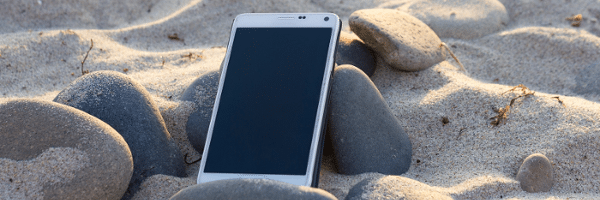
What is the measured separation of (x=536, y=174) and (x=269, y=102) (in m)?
1.22

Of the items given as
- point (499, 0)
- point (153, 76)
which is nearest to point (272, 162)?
point (153, 76)

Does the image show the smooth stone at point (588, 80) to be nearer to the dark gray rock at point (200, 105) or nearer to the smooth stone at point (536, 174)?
the smooth stone at point (536, 174)

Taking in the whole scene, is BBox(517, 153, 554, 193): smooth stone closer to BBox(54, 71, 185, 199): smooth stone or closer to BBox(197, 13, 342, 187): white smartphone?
BBox(197, 13, 342, 187): white smartphone

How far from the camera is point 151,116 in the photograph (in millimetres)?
1999

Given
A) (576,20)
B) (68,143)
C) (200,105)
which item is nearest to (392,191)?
(200,105)

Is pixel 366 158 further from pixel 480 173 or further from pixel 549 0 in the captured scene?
pixel 549 0

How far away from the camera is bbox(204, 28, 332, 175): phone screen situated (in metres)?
1.75

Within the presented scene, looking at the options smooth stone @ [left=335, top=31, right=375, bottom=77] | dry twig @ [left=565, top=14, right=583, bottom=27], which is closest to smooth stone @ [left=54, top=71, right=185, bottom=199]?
smooth stone @ [left=335, top=31, right=375, bottom=77]

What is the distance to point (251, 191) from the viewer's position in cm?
141

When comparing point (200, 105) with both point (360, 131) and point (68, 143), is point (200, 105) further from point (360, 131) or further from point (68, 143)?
point (360, 131)

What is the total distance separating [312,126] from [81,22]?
117 inches

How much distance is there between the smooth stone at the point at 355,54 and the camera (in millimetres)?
2586

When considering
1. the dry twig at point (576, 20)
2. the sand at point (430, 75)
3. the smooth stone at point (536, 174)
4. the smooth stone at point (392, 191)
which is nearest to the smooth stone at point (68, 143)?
the sand at point (430, 75)

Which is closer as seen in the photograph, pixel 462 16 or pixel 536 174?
pixel 536 174
